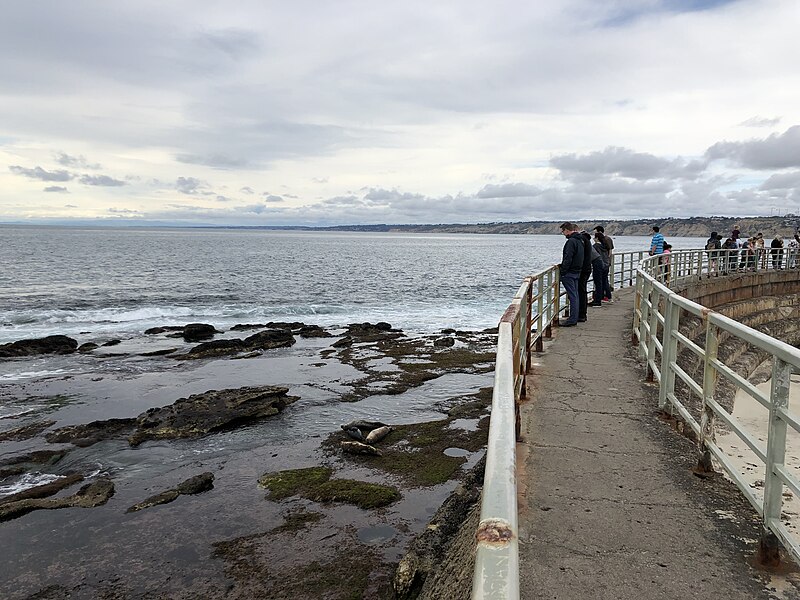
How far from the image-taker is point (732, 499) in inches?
164

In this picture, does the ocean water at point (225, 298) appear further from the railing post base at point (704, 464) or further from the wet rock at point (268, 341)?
the railing post base at point (704, 464)

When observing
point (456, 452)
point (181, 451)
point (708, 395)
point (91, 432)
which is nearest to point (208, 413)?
point (181, 451)

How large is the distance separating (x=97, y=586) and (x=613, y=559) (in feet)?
18.4

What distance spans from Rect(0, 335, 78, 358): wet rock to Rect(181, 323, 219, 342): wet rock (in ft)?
12.4

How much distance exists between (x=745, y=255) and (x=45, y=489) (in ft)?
75.9

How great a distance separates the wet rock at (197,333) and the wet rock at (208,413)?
10.0m

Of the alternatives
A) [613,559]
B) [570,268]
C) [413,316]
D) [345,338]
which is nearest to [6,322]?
[345,338]

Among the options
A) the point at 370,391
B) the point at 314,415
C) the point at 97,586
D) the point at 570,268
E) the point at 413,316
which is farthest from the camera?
the point at 413,316

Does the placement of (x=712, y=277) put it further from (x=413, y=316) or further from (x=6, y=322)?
(x=6, y=322)

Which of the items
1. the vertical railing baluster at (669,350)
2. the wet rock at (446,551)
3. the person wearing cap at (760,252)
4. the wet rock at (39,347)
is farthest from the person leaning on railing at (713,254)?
the wet rock at (39,347)

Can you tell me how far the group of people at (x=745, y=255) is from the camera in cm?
2234

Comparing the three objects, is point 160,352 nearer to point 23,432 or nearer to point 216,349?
point 216,349

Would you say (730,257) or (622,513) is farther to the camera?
(730,257)

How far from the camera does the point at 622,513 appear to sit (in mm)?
4027
